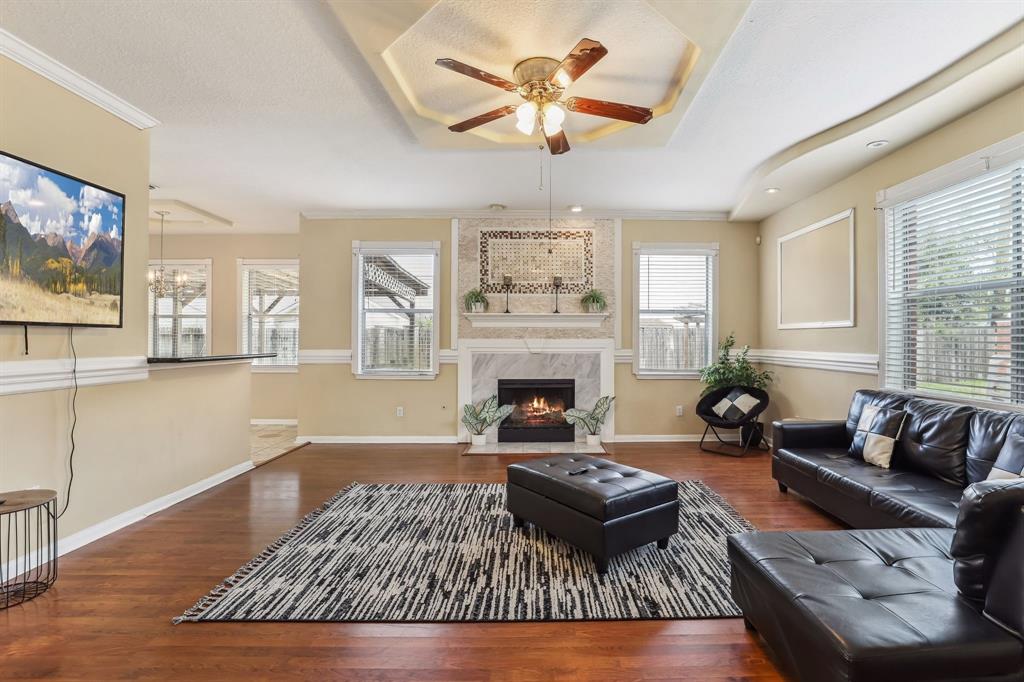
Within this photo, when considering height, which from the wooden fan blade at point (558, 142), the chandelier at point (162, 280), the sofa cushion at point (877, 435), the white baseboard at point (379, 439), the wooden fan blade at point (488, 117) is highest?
the wooden fan blade at point (488, 117)

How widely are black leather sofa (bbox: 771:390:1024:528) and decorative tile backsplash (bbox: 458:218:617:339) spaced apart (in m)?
2.63

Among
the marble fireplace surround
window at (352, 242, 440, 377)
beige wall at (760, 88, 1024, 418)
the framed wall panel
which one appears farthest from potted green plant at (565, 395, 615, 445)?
the framed wall panel

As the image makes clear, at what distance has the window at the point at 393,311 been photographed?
541 cm

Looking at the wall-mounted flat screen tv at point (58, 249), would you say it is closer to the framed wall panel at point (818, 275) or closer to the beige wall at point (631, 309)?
the beige wall at point (631, 309)

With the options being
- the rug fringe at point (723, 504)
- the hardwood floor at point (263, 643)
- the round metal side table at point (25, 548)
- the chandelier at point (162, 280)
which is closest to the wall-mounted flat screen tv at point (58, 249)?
the round metal side table at point (25, 548)

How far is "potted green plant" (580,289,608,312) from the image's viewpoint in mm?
5242

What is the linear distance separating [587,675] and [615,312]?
418 centimetres

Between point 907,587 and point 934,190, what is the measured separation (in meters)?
2.85

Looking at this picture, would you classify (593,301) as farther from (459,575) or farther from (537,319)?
(459,575)

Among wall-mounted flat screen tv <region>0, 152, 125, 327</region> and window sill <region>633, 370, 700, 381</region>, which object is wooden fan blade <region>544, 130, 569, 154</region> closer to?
wall-mounted flat screen tv <region>0, 152, 125, 327</region>

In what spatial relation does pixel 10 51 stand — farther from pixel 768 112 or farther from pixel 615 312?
pixel 615 312

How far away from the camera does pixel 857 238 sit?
12.5ft

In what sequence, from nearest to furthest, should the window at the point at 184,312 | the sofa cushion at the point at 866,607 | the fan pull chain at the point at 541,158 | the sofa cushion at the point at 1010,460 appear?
the sofa cushion at the point at 866,607 < the sofa cushion at the point at 1010,460 < the fan pull chain at the point at 541,158 < the window at the point at 184,312

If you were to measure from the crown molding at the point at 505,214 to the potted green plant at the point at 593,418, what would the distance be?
217 cm
